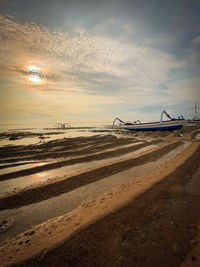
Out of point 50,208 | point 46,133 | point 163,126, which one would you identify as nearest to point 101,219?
point 50,208

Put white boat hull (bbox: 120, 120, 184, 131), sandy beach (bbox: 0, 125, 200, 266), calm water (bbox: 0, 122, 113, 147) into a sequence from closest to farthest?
sandy beach (bbox: 0, 125, 200, 266) → calm water (bbox: 0, 122, 113, 147) → white boat hull (bbox: 120, 120, 184, 131)

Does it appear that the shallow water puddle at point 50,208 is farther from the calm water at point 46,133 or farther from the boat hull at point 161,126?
the boat hull at point 161,126

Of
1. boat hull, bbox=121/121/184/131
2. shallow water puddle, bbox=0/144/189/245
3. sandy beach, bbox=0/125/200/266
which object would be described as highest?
boat hull, bbox=121/121/184/131

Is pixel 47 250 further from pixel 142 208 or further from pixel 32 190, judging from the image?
pixel 32 190

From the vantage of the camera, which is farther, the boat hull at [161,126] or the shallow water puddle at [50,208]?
the boat hull at [161,126]

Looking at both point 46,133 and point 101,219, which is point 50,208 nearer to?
point 101,219

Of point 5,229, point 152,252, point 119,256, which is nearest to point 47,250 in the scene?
point 119,256

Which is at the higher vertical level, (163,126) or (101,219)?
(163,126)

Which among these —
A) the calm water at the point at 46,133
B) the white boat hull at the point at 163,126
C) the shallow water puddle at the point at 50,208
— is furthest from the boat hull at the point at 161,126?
the shallow water puddle at the point at 50,208

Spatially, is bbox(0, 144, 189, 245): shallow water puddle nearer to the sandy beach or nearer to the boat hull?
the sandy beach

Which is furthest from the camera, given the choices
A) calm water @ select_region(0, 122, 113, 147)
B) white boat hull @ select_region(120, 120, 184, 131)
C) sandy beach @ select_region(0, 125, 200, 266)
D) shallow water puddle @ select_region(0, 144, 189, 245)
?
white boat hull @ select_region(120, 120, 184, 131)

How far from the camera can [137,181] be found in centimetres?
682

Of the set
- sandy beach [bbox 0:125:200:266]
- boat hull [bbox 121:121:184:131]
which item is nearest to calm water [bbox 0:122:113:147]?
boat hull [bbox 121:121:184:131]

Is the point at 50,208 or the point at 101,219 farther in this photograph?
the point at 50,208
